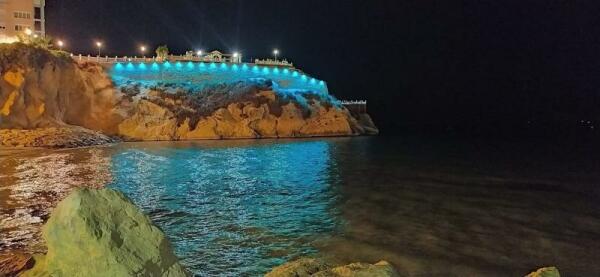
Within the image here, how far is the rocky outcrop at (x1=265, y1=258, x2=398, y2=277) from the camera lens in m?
6.87

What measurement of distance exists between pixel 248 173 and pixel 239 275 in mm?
21554

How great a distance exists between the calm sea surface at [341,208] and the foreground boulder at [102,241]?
24.9ft

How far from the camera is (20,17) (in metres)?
71.9

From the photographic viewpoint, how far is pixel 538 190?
28.6m

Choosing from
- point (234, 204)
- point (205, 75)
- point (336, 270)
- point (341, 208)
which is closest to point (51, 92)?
point (205, 75)

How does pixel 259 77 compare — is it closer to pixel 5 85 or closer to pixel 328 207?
pixel 5 85

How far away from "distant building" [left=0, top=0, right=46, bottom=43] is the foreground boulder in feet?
243

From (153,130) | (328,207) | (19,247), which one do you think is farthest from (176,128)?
(19,247)

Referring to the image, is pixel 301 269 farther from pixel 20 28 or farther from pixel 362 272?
pixel 20 28

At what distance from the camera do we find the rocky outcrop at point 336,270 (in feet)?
22.5

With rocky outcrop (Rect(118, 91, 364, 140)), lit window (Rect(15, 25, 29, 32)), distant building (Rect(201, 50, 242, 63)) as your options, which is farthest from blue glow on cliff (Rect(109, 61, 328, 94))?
lit window (Rect(15, 25, 29, 32))

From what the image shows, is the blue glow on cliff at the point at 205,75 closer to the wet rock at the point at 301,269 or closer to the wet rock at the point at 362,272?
the wet rock at the point at 301,269

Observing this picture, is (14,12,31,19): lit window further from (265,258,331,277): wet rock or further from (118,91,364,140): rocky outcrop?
(265,258,331,277): wet rock

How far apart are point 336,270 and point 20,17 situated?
8052 cm
